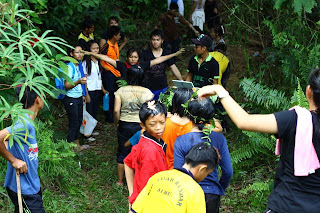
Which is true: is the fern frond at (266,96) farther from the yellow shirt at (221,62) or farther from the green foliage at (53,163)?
the green foliage at (53,163)

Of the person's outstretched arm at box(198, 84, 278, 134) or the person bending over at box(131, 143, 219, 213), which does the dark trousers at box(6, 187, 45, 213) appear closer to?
the person bending over at box(131, 143, 219, 213)

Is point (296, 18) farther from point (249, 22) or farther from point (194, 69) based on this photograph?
point (194, 69)

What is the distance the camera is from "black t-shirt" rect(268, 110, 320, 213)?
2.89 m

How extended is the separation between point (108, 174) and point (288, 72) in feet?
10.2

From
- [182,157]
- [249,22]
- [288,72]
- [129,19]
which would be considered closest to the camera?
[182,157]

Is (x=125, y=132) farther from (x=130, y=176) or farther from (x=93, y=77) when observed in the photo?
(x=93, y=77)

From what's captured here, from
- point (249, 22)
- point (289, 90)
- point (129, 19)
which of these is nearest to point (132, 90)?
point (289, 90)

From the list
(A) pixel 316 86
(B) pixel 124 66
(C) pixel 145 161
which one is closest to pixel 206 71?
(B) pixel 124 66

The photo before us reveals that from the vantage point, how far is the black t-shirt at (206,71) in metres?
6.65

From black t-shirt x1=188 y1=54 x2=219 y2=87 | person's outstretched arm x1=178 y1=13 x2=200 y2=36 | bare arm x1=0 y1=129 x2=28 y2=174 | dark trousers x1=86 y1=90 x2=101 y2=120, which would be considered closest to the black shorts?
black t-shirt x1=188 y1=54 x2=219 y2=87

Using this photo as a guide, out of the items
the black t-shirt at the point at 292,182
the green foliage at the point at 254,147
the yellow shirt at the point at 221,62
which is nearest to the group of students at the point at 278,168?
the black t-shirt at the point at 292,182

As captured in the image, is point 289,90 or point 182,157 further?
point 289,90

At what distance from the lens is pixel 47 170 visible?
5914 mm

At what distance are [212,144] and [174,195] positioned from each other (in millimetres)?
931
